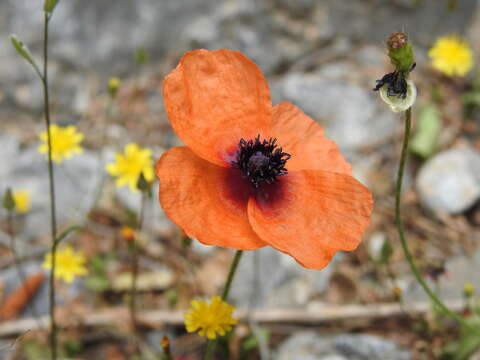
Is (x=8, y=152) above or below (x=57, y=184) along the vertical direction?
above

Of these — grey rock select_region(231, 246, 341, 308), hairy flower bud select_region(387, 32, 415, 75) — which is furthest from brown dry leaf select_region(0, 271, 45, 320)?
hairy flower bud select_region(387, 32, 415, 75)

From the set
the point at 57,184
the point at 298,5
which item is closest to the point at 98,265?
the point at 57,184

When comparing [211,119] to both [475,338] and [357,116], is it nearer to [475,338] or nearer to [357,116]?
[475,338]

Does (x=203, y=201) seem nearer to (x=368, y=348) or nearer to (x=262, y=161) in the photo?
(x=262, y=161)

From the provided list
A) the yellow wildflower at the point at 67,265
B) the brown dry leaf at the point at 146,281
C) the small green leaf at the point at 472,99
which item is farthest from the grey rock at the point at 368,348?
the small green leaf at the point at 472,99

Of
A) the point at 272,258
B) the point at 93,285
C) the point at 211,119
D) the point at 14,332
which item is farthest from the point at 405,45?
the point at 14,332

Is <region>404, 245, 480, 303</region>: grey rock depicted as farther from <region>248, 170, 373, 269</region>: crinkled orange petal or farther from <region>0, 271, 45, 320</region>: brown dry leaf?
<region>0, 271, 45, 320</region>: brown dry leaf
